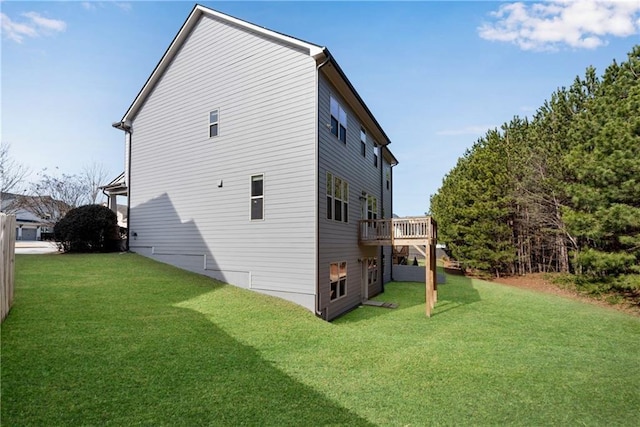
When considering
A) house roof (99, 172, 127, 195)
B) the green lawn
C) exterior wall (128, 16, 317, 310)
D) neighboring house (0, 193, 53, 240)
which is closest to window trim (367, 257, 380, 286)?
the green lawn

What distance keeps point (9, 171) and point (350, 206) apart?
21.0 meters

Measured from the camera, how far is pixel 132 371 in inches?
189

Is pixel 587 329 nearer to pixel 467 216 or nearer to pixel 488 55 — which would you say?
pixel 488 55

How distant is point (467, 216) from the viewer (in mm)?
22781

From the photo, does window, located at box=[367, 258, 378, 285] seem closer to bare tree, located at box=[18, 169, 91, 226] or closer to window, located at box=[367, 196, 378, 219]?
window, located at box=[367, 196, 378, 219]

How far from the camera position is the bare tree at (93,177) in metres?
28.0

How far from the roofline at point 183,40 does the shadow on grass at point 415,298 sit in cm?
860

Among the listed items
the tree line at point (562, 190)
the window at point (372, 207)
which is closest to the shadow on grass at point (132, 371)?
the window at point (372, 207)

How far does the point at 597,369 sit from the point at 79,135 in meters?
22.3

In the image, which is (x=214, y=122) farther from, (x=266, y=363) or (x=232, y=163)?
(x=266, y=363)

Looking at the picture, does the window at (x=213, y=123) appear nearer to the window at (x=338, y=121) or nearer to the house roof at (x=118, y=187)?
the window at (x=338, y=121)

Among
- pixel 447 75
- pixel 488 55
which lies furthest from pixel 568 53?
pixel 447 75

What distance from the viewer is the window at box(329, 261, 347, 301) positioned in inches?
420

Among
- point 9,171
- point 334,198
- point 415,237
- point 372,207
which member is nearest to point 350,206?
point 334,198
